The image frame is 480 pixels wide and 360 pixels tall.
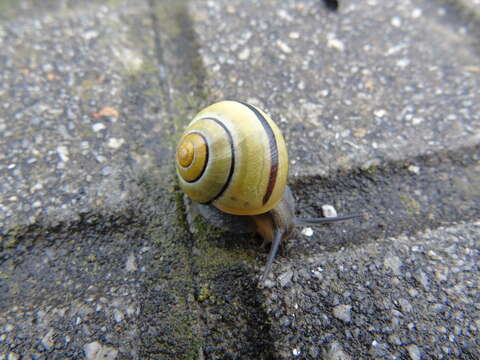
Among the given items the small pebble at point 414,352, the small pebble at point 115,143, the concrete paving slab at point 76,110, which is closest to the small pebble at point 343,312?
the small pebble at point 414,352

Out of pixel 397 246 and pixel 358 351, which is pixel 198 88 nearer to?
pixel 397 246

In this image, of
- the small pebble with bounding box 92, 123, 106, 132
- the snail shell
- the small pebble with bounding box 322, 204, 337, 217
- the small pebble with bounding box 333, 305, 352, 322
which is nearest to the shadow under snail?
the snail shell

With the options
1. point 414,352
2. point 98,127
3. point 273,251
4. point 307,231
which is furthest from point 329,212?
point 98,127

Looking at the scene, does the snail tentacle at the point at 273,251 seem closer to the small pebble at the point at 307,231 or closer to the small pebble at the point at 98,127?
the small pebble at the point at 307,231

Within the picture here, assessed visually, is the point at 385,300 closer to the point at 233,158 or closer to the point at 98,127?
the point at 233,158

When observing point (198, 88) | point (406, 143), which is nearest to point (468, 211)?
point (406, 143)

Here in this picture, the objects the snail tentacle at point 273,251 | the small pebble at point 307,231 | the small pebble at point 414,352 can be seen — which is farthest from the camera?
the small pebble at point 307,231
